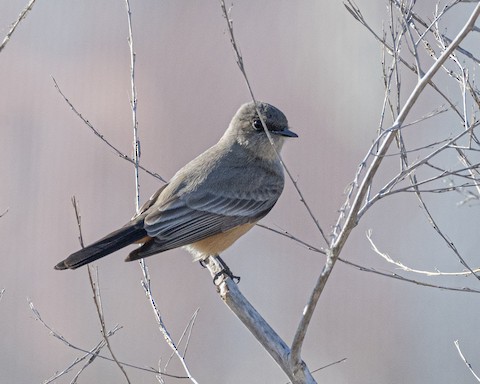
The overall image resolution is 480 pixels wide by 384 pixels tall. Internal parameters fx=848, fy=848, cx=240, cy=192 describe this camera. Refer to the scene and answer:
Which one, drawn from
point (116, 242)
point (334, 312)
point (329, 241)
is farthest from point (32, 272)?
point (329, 241)

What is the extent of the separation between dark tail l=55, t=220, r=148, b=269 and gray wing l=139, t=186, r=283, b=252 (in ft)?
0.27

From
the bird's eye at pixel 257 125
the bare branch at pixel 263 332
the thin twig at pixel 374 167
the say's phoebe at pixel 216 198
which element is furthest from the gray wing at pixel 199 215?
the thin twig at pixel 374 167

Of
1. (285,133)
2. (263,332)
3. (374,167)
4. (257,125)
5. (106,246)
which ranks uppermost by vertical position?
(257,125)

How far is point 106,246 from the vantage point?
5.11 metres

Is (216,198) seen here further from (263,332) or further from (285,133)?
(263,332)

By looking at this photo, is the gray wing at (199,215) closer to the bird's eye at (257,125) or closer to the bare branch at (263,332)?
the bare branch at (263,332)

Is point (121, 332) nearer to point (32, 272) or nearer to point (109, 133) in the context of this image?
point (32, 272)

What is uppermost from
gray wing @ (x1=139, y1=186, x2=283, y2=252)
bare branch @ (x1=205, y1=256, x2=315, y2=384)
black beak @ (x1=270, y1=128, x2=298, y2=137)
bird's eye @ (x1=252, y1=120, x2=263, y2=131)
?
bird's eye @ (x1=252, y1=120, x2=263, y2=131)

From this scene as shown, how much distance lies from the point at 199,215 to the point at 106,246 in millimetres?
874

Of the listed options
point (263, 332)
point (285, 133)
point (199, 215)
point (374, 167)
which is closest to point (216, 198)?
point (199, 215)

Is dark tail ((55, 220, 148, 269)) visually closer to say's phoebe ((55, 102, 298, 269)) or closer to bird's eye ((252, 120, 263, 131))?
say's phoebe ((55, 102, 298, 269))

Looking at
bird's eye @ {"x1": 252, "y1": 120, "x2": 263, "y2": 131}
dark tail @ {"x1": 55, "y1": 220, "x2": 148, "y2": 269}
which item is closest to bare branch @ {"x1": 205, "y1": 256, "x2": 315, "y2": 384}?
dark tail @ {"x1": 55, "y1": 220, "x2": 148, "y2": 269}

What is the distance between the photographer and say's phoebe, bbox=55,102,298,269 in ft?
18.0

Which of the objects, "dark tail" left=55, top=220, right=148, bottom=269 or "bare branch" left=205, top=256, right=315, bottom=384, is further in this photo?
"dark tail" left=55, top=220, right=148, bottom=269
